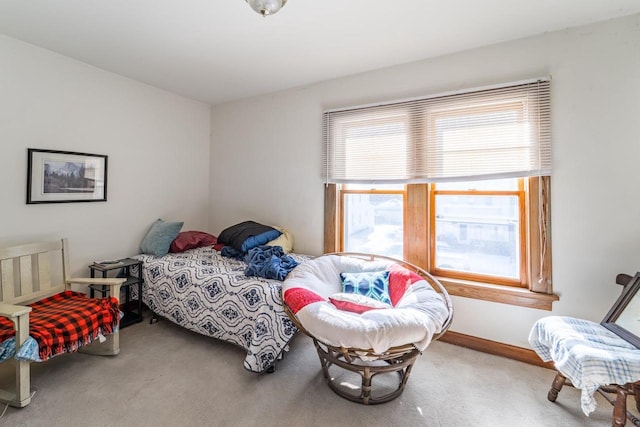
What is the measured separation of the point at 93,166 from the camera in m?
2.81

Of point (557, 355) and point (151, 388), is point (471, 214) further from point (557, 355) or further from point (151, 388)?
point (151, 388)

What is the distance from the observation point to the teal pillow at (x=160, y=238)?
3.06 meters

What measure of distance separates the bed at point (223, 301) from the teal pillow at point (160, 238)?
98 millimetres

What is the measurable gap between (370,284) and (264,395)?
1.08 meters

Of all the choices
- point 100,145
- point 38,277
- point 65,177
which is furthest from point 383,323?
point 100,145

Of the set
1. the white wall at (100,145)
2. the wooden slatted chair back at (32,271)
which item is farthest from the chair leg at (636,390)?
the white wall at (100,145)

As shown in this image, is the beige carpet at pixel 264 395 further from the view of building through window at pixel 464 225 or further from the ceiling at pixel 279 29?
the ceiling at pixel 279 29

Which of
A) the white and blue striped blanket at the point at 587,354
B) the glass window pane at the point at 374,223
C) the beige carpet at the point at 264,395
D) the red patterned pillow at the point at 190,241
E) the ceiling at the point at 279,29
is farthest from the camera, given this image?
the red patterned pillow at the point at 190,241

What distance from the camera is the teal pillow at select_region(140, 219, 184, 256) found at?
10.0 ft

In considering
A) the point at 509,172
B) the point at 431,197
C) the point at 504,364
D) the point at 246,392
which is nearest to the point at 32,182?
the point at 246,392

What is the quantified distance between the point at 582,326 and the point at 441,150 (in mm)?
1570

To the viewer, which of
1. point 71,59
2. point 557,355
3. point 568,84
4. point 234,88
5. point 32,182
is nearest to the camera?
point 557,355

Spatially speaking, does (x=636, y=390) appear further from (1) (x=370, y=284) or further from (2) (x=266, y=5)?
(2) (x=266, y=5)

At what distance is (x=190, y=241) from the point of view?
3285 mm
